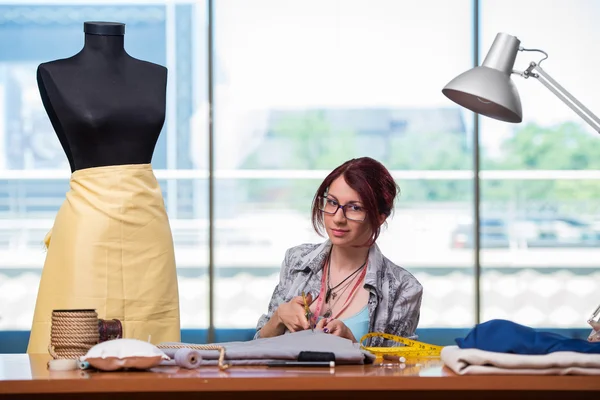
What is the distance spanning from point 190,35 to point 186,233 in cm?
118

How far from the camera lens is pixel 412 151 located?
566 cm

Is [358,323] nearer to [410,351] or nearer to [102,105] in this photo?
[410,351]

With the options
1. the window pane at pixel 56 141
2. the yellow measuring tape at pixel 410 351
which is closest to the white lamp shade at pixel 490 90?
the yellow measuring tape at pixel 410 351

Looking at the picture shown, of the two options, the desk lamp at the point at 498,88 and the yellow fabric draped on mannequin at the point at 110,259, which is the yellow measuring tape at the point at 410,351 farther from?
the yellow fabric draped on mannequin at the point at 110,259

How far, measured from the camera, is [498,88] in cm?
233

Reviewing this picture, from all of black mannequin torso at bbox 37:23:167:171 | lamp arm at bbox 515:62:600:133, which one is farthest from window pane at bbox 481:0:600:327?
lamp arm at bbox 515:62:600:133

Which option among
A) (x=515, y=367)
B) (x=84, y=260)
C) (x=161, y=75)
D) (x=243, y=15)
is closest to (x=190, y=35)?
(x=243, y=15)

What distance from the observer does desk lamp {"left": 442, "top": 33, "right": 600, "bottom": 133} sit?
2.32 metres

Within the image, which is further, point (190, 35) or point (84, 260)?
point (190, 35)

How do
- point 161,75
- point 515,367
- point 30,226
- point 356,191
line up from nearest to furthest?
point 515,367, point 356,191, point 161,75, point 30,226

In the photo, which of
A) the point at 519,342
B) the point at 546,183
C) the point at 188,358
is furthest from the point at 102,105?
the point at 546,183

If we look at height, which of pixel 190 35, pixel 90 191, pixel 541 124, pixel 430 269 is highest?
pixel 190 35

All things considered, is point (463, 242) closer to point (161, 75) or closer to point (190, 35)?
point (190, 35)

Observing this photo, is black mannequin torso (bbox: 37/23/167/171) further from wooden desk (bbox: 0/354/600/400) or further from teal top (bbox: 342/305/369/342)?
wooden desk (bbox: 0/354/600/400)
